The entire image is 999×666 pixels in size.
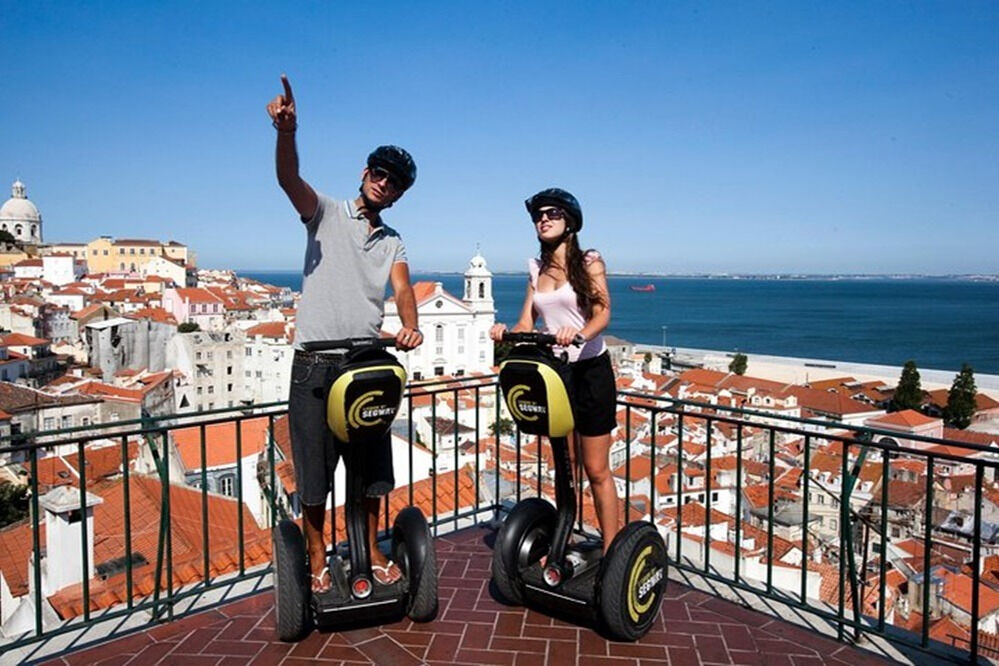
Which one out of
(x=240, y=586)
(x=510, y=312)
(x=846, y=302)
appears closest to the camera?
(x=240, y=586)

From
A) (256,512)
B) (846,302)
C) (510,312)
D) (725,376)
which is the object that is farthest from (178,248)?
(846,302)

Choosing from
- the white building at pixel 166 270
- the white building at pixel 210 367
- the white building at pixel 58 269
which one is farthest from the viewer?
the white building at pixel 166 270

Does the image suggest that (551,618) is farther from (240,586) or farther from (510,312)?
(510,312)

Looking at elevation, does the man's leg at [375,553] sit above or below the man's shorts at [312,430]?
below

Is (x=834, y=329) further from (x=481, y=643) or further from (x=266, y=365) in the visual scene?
(x=481, y=643)

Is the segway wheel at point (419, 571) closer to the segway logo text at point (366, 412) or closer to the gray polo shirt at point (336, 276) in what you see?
the segway logo text at point (366, 412)

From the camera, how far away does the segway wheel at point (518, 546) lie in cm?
356

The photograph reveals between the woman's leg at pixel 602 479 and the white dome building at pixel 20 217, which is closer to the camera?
the woman's leg at pixel 602 479

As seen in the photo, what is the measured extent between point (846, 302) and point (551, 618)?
610ft

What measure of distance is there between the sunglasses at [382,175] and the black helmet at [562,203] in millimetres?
634

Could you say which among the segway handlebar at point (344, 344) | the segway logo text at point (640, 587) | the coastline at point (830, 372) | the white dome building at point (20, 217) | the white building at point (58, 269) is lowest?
the coastline at point (830, 372)

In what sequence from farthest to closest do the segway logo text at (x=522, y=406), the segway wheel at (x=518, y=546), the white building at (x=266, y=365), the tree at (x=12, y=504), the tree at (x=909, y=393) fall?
the white building at (x=266, y=365) → the tree at (x=909, y=393) → the tree at (x=12, y=504) → the segway wheel at (x=518, y=546) → the segway logo text at (x=522, y=406)

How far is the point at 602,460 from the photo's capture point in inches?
133

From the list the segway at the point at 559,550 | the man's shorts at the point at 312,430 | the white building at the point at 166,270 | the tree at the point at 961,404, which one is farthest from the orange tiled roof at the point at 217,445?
the white building at the point at 166,270
